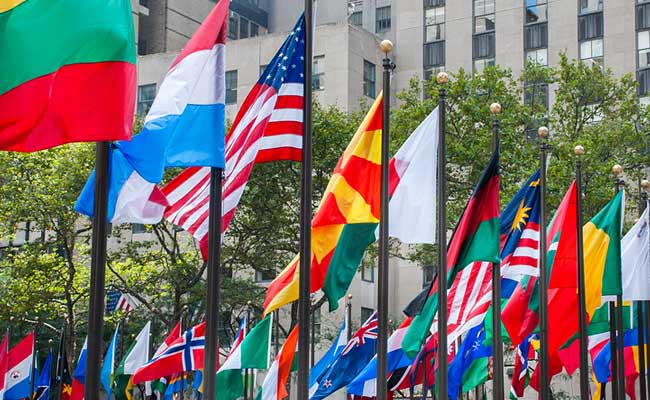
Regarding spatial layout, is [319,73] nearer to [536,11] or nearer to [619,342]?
[536,11]

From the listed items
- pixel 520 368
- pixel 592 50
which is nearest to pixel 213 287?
pixel 520 368

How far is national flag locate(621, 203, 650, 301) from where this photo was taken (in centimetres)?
2692

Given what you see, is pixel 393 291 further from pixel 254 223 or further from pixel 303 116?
pixel 303 116

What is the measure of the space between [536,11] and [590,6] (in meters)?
3.16

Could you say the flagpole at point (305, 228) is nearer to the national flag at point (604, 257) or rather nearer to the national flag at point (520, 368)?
the national flag at point (604, 257)

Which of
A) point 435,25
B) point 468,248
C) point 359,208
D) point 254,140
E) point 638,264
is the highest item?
point 435,25

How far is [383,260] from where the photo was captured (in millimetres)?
19094

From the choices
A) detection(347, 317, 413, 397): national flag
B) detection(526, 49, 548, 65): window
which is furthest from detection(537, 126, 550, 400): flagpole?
detection(526, 49, 548, 65): window

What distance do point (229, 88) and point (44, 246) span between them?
2466cm

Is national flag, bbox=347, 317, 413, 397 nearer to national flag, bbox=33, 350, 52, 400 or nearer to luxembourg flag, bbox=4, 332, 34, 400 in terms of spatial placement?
luxembourg flag, bbox=4, 332, 34, 400

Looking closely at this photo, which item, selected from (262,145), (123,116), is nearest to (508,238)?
(262,145)

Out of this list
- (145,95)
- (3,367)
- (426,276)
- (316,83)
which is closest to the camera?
(3,367)

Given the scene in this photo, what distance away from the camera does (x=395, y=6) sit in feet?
254

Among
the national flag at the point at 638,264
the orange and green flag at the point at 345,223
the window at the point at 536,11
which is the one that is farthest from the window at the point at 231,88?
the orange and green flag at the point at 345,223
